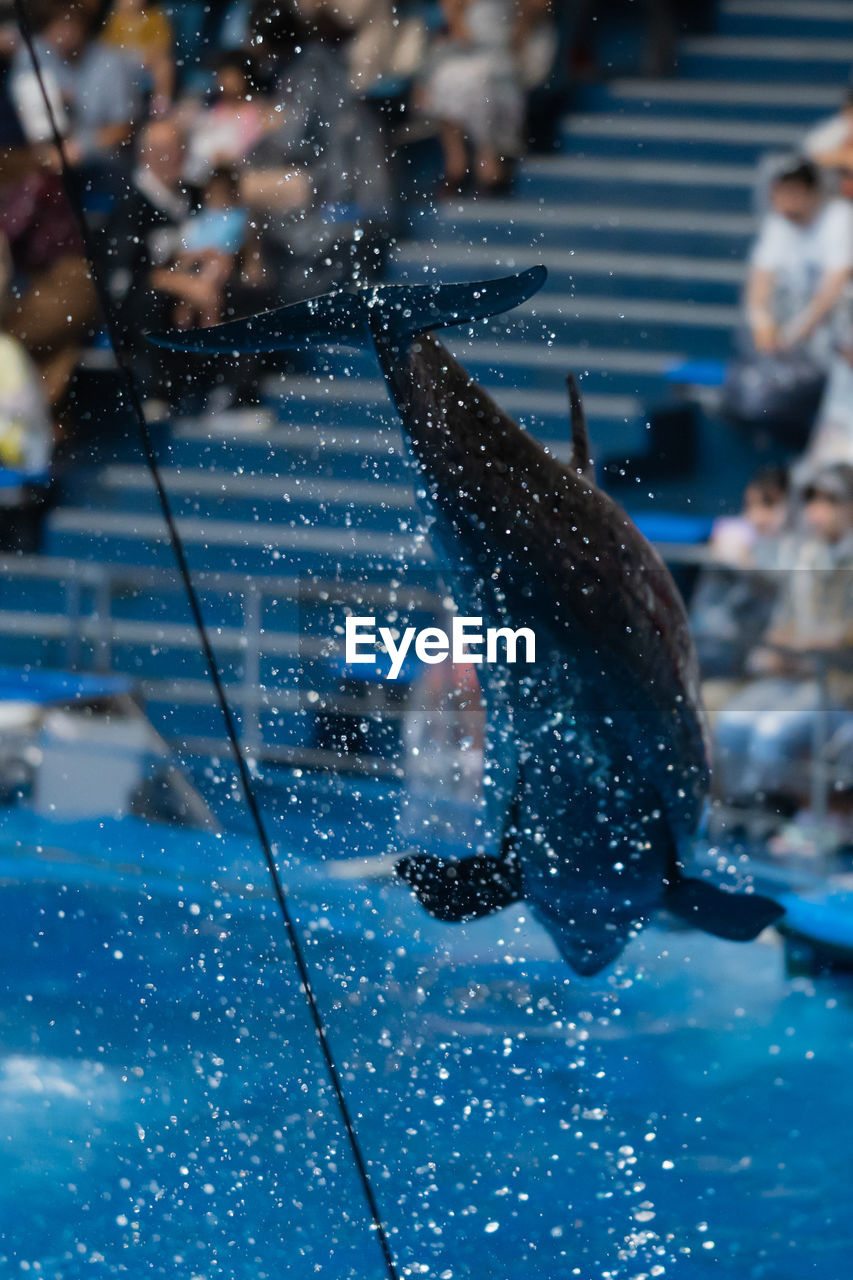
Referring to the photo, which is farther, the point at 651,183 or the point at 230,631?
the point at 651,183

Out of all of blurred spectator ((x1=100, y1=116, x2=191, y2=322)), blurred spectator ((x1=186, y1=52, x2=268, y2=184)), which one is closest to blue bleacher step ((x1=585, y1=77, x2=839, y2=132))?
blurred spectator ((x1=186, y1=52, x2=268, y2=184))

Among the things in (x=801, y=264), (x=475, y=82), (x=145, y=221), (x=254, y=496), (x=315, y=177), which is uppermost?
(x=475, y=82)

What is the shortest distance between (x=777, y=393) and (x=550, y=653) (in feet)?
12.4

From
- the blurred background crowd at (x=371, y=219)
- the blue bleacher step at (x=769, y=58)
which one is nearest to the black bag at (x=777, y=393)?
the blurred background crowd at (x=371, y=219)

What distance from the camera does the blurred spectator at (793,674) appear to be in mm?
5391

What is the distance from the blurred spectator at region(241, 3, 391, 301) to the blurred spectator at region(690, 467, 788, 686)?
1.83 meters

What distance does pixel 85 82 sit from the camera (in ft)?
28.3

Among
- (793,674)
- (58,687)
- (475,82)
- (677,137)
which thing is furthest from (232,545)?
(677,137)

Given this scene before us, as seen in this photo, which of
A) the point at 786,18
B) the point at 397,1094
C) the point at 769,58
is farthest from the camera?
the point at 786,18

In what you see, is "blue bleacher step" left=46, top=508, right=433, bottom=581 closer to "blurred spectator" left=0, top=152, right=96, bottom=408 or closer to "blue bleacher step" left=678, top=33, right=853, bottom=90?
"blurred spectator" left=0, top=152, right=96, bottom=408

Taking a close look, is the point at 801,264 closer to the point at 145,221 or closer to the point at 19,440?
the point at 145,221

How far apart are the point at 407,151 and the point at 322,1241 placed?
4.68 metres

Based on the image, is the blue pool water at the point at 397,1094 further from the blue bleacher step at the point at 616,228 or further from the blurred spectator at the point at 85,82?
the blurred spectator at the point at 85,82

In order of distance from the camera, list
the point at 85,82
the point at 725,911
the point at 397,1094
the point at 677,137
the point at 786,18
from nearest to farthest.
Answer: the point at 725,911, the point at 397,1094, the point at 677,137, the point at 786,18, the point at 85,82
